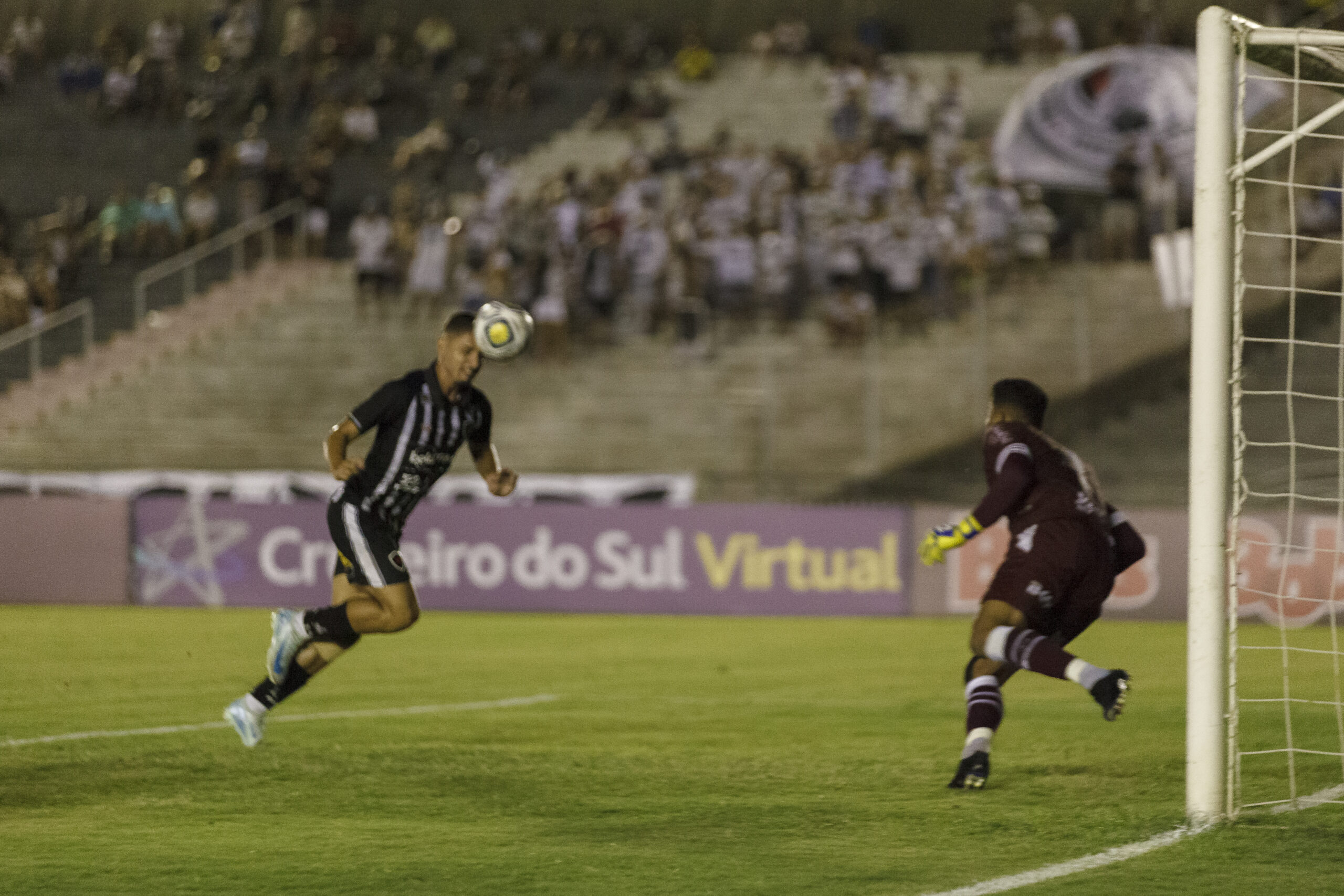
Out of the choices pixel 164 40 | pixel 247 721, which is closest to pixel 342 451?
pixel 247 721

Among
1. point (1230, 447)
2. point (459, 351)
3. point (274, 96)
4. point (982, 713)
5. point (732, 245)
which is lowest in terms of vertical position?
point (982, 713)

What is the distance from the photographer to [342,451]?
8297 millimetres

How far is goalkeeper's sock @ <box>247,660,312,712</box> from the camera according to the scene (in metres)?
8.74

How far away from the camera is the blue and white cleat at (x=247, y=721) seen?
8664 millimetres

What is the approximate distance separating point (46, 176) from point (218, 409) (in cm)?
673

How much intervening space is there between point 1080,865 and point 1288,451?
14947 millimetres

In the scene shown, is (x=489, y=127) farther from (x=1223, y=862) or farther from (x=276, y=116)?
(x=1223, y=862)

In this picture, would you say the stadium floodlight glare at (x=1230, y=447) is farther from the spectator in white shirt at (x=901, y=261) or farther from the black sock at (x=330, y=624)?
the spectator in white shirt at (x=901, y=261)

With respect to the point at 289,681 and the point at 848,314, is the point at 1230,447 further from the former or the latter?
the point at 848,314

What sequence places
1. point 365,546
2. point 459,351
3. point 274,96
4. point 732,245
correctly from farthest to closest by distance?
point 274,96 → point 732,245 → point 365,546 → point 459,351

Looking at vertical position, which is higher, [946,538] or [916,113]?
[916,113]

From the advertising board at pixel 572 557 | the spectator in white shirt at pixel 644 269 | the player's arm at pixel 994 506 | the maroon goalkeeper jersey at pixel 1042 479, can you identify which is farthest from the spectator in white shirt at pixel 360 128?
the player's arm at pixel 994 506

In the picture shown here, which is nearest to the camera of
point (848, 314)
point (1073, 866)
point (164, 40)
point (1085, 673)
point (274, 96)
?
point (1073, 866)

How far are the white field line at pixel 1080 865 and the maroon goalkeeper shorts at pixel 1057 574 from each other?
4.08 ft
